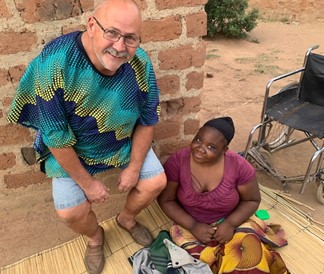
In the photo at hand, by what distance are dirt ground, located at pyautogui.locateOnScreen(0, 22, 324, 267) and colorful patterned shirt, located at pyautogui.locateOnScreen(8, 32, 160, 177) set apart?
0.60m

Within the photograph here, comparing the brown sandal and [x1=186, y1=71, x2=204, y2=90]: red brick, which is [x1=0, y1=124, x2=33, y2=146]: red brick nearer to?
the brown sandal

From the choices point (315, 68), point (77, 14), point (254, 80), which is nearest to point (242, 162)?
point (77, 14)

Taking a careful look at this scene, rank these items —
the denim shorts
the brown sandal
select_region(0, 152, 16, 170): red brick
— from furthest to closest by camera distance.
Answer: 1. the brown sandal
2. select_region(0, 152, 16, 170): red brick
3. the denim shorts

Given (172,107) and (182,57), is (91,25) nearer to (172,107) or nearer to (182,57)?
(182,57)

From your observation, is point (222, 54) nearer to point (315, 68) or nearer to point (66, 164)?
point (315, 68)

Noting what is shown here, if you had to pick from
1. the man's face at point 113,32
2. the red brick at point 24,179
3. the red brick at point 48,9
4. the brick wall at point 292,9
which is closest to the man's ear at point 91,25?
the man's face at point 113,32

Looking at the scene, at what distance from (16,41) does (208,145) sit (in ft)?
3.73

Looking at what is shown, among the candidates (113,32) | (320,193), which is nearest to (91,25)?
(113,32)

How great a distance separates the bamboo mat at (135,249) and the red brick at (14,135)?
0.70 meters

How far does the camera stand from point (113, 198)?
2.44 m

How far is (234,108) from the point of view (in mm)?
4473

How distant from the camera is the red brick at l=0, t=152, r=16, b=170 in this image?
198 centimetres

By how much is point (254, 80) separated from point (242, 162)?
11.7ft

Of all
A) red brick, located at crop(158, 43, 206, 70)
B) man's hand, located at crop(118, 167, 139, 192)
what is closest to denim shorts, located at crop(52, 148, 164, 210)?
man's hand, located at crop(118, 167, 139, 192)
